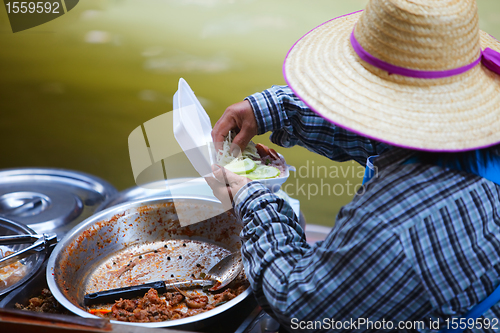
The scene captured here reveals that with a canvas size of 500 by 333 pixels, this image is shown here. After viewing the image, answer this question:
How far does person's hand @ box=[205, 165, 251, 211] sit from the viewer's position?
130 cm

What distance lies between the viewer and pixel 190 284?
1374mm

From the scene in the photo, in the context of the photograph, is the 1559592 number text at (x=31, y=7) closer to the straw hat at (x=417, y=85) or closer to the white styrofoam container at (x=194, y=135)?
the white styrofoam container at (x=194, y=135)

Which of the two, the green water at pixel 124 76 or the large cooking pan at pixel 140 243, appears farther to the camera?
the green water at pixel 124 76

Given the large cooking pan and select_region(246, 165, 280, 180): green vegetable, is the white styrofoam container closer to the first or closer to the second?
select_region(246, 165, 280, 180): green vegetable

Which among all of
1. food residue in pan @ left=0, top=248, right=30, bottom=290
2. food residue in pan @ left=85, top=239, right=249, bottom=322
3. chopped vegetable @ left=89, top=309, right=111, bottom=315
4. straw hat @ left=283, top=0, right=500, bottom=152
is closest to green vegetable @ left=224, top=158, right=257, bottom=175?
food residue in pan @ left=85, top=239, right=249, bottom=322

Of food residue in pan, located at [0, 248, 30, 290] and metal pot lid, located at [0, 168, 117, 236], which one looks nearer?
food residue in pan, located at [0, 248, 30, 290]

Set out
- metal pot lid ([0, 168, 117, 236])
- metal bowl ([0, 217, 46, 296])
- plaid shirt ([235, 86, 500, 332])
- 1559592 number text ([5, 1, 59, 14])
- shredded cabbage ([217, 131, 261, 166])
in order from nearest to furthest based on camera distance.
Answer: plaid shirt ([235, 86, 500, 332]), metal bowl ([0, 217, 46, 296]), shredded cabbage ([217, 131, 261, 166]), metal pot lid ([0, 168, 117, 236]), 1559592 number text ([5, 1, 59, 14])

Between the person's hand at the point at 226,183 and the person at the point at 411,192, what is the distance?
0.92ft

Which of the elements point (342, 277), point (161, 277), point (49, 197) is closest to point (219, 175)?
point (161, 277)

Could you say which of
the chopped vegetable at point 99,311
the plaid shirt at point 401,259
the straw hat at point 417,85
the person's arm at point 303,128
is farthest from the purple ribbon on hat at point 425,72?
the chopped vegetable at point 99,311

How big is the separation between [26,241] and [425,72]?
1.30 m

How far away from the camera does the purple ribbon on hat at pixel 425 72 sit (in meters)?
0.99

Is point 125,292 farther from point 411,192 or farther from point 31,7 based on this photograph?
point 31,7

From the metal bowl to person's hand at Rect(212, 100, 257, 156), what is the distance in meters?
0.73
